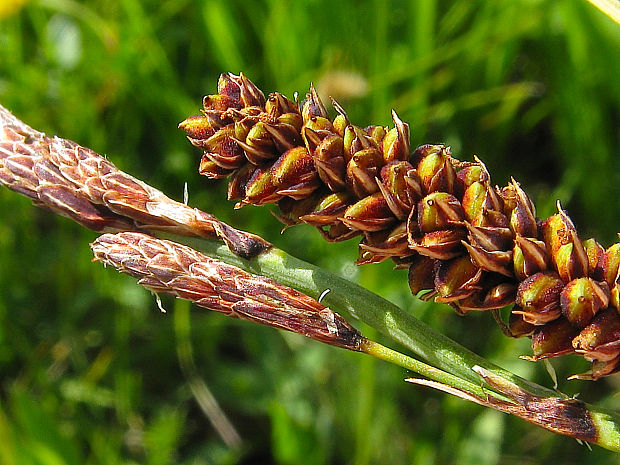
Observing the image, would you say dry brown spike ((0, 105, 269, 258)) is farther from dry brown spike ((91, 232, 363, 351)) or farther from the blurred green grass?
the blurred green grass

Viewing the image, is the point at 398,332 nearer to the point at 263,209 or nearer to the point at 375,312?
the point at 375,312

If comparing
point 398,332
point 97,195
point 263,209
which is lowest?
point 263,209

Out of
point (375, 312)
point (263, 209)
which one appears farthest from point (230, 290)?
point (263, 209)

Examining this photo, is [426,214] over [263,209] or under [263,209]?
over

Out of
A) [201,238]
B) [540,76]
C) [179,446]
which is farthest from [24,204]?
[540,76]

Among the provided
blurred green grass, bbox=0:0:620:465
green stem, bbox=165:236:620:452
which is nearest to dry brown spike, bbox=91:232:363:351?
green stem, bbox=165:236:620:452

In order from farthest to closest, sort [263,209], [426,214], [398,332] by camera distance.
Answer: [263,209], [398,332], [426,214]

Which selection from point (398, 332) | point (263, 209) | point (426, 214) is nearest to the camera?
point (426, 214)

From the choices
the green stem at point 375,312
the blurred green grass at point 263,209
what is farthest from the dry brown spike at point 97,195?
the blurred green grass at point 263,209
